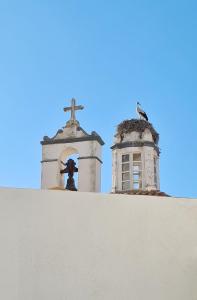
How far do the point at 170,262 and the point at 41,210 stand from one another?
4.32ft

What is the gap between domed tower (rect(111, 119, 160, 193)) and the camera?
12258 mm

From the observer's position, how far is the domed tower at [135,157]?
483 inches

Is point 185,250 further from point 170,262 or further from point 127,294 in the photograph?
point 127,294

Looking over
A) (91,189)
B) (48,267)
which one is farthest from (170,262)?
(91,189)

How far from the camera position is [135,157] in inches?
503

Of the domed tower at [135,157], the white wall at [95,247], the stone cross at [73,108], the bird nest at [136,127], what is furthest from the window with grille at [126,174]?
the white wall at [95,247]

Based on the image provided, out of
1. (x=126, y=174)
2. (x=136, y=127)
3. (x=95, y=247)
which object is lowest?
(x=95, y=247)

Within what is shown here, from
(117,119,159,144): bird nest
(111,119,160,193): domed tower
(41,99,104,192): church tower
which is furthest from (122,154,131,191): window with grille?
(41,99,104,192): church tower

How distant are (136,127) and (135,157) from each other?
972 millimetres

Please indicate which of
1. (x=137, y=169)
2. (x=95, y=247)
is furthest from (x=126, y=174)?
(x=95, y=247)

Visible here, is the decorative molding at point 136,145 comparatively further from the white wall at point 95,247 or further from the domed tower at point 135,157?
the white wall at point 95,247

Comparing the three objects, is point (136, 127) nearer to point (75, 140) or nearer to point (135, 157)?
point (135, 157)

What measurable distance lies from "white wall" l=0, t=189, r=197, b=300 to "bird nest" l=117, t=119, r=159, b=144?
334 inches

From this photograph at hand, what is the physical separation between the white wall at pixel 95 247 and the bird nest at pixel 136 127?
8483mm
